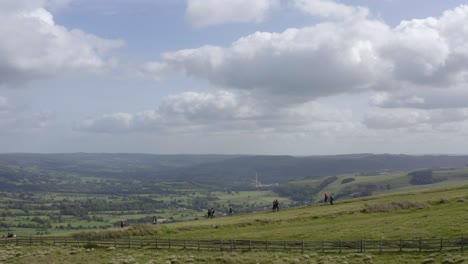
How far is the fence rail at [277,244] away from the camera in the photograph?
39812 millimetres

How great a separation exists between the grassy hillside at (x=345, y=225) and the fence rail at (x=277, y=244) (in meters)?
3.60

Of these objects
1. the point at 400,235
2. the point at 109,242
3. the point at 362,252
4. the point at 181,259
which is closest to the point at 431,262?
the point at 362,252

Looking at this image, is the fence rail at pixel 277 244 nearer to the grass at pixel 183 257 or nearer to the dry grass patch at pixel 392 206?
→ the grass at pixel 183 257

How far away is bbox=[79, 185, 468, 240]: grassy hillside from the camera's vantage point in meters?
47.1

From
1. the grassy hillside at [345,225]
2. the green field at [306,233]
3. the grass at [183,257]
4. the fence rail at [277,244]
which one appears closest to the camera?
the grass at [183,257]

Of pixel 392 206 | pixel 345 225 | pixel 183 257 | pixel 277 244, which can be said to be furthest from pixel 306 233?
pixel 392 206

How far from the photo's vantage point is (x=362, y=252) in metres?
41.2

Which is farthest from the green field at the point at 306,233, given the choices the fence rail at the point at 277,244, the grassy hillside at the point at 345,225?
the fence rail at the point at 277,244

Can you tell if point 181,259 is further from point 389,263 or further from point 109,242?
point 389,263

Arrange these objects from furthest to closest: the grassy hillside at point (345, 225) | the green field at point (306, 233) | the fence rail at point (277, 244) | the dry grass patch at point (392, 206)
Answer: the dry grass patch at point (392, 206) < the grassy hillside at point (345, 225) < the green field at point (306, 233) < the fence rail at point (277, 244)

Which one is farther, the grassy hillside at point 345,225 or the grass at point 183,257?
the grassy hillside at point 345,225

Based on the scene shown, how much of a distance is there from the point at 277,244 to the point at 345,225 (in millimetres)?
12110

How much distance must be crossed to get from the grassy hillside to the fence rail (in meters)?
3.60

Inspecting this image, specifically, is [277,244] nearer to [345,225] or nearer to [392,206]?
[345,225]
